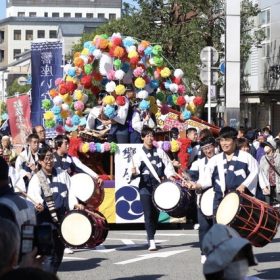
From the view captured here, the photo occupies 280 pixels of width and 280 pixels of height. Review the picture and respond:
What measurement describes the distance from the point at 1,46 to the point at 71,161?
135 meters

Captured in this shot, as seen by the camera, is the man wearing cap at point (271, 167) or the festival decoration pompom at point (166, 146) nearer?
the festival decoration pompom at point (166, 146)

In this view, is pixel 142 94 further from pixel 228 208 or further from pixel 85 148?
pixel 228 208

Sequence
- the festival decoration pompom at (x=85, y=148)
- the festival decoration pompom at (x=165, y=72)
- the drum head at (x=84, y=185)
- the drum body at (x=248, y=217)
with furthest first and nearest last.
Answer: the festival decoration pompom at (x=165, y=72), the festival decoration pompom at (x=85, y=148), the drum head at (x=84, y=185), the drum body at (x=248, y=217)

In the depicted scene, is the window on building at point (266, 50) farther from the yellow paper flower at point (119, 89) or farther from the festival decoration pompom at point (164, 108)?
the yellow paper flower at point (119, 89)

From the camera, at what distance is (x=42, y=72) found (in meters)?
20.4

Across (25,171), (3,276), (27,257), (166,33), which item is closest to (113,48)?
(25,171)

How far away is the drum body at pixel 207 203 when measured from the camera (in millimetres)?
10914

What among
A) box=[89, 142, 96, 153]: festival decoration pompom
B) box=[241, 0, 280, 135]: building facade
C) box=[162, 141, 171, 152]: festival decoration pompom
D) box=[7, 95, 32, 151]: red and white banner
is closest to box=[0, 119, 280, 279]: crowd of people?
box=[162, 141, 171, 152]: festival decoration pompom

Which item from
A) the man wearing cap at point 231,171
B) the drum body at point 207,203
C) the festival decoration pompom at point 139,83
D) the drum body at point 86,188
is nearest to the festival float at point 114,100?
the festival decoration pompom at point 139,83

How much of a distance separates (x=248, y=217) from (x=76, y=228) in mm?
1870

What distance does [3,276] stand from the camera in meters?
3.68

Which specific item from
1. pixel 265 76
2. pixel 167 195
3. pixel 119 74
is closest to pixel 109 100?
pixel 119 74

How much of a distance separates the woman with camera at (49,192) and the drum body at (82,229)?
3.9 inches

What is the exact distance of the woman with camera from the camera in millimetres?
9258
